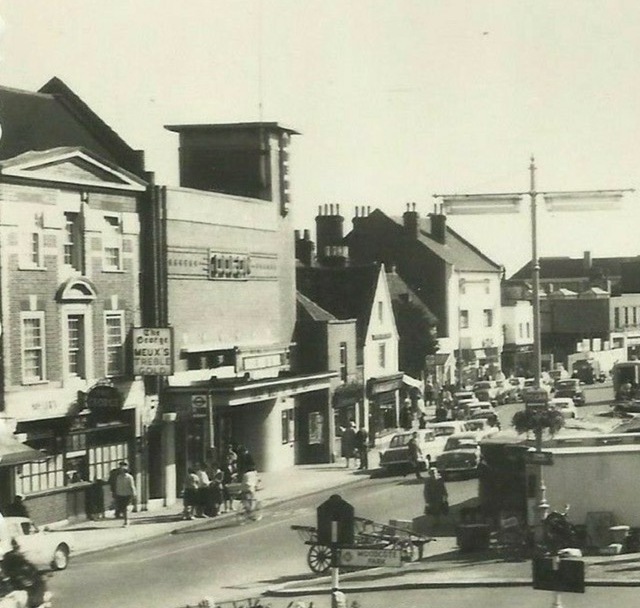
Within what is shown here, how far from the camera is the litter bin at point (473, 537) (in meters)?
27.1

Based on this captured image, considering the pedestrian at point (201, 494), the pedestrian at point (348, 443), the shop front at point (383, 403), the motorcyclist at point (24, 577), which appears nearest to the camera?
the motorcyclist at point (24, 577)

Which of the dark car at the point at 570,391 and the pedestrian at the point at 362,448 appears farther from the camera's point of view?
the dark car at the point at 570,391

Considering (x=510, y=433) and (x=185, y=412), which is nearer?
(x=510, y=433)

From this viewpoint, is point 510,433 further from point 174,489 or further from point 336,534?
point 336,534

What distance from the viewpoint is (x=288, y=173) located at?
48.8 meters

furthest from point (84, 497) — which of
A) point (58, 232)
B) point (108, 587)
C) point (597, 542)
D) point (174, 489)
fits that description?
point (597, 542)

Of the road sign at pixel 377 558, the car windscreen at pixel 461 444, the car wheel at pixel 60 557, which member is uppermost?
the car windscreen at pixel 461 444

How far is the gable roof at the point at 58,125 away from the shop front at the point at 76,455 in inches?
260

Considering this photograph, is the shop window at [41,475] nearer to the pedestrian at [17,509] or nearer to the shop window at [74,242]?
the pedestrian at [17,509]

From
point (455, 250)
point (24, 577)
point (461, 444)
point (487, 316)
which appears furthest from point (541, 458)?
point (487, 316)

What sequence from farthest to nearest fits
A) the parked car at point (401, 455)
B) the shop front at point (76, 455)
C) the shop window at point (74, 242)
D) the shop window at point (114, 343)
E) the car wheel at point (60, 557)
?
1. the parked car at point (401, 455)
2. the shop window at point (114, 343)
3. the shop window at point (74, 242)
4. the shop front at point (76, 455)
5. the car wheel at point (60, 557)

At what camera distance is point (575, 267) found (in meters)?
112

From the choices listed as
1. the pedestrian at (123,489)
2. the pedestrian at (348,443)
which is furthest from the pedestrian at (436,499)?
the pedestrian at (348,443)

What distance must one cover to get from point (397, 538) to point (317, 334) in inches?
941
